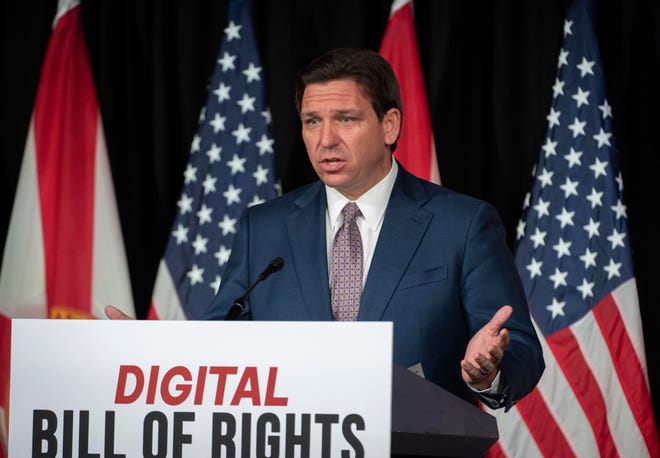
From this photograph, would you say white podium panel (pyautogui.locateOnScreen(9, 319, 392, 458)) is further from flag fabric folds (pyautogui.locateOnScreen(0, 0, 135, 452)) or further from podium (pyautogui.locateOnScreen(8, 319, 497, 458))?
flag fabric folds (pyautogui.locateOnScreen(0, 0, 135, 452))

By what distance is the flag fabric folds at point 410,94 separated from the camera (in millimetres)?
4102

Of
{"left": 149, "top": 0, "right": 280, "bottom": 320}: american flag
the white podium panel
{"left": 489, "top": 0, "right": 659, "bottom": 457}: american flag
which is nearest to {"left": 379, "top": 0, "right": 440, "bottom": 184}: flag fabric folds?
{"left": 489, "top": 0, "right": 659, "bottom": 457}: american flag

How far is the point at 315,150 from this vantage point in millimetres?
2402

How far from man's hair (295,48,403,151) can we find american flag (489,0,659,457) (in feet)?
5.72

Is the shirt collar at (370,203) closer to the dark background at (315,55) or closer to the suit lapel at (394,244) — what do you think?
the suit lapel at (394,244)

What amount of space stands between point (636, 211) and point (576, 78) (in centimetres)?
67

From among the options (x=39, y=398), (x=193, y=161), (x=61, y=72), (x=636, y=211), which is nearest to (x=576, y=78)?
(x=636, y=211)

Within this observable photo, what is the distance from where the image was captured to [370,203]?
8.14 ft

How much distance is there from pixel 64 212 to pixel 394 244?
2.46 m

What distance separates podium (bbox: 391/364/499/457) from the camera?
1.59 meters

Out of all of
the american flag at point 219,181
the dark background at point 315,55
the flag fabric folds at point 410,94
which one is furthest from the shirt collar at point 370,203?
the dark background at point 315,55

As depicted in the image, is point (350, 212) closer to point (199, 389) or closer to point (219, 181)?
point (199, 389)

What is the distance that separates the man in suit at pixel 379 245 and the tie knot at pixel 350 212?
0.02 metres

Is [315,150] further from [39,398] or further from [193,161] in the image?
[193,161]
